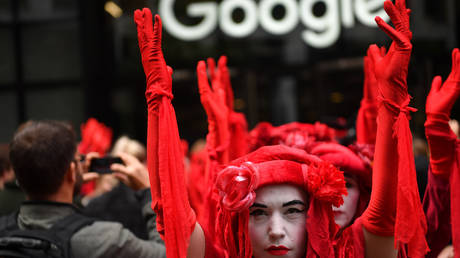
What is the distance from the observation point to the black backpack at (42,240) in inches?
76.4

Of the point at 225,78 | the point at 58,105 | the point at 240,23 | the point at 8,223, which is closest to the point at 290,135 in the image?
the point at 225,78

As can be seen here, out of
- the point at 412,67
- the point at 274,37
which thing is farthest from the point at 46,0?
the point at 412,67

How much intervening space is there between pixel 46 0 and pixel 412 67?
509 cm

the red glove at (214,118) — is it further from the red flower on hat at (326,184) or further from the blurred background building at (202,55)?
the blurred background building at (202,55)

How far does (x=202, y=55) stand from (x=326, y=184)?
576 centimetres

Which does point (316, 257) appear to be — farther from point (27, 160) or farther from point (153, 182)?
point (27, 160)

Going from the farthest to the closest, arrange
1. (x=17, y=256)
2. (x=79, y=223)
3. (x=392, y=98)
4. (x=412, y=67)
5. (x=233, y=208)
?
(x=412, y=67) < (x=79, y=223) < (x=17, y=256) < (x=233, y=208) < (x=392, y=98)

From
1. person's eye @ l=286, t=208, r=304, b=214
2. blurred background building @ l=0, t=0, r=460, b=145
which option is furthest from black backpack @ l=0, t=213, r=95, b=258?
blurred background building @ l=0, t=0, r=460, b=145

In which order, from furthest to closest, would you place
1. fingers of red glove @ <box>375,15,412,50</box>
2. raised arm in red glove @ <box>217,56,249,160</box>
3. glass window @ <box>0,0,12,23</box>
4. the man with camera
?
glass window @ <box>0,0,12,23</box> < raised arm in red glove @ <box>217,56,249,160</box> < the man with camera < fingers of red glove @ <box>375,15,412,50</box>

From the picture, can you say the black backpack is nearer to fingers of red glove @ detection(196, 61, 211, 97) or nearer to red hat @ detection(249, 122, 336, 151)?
fingers of red glove @ detection(196, 61, 211, 97)

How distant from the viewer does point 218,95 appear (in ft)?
8.25

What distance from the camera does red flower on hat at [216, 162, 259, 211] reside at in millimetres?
1722

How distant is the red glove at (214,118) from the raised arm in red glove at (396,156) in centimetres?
86

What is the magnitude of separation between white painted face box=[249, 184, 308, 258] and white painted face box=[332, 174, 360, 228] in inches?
16.1
